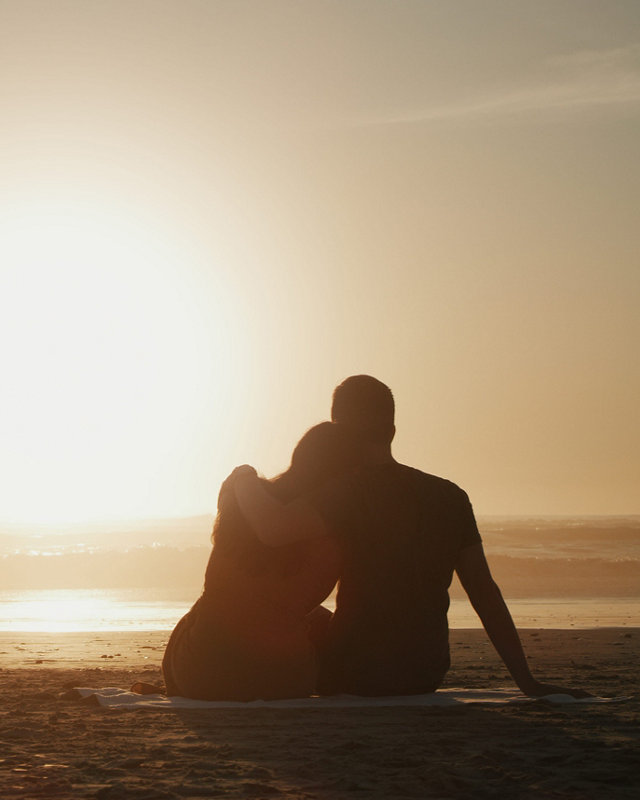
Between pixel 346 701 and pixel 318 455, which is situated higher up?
pixel 318 455

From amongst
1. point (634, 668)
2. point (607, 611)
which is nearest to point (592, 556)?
point (607, 611)

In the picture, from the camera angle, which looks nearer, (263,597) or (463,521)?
(263,597)

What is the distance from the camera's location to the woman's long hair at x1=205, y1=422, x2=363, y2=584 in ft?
16.1

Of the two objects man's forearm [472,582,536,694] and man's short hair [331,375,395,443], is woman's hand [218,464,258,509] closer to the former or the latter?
man's short hair [331,375,395,443]

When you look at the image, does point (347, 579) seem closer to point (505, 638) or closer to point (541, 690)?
point (505, 638)

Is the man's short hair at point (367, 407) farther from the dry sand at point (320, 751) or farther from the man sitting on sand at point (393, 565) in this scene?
the dry sand at point (320, 751)

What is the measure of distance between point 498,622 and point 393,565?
23.1 inches

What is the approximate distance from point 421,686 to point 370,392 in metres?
1.51

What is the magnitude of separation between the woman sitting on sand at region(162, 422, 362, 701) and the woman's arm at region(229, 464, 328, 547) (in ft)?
0.24

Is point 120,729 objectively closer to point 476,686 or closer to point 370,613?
point 370,613

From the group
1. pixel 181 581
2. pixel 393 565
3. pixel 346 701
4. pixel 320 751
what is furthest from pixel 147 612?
pixel 320 751

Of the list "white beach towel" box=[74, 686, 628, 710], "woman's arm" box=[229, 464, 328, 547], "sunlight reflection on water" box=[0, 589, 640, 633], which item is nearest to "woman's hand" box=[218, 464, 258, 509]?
"woman's arm" box=[229, 464, 328, 547]

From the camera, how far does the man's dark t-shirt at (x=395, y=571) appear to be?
506 centimetres

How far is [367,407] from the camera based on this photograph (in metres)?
5.02
